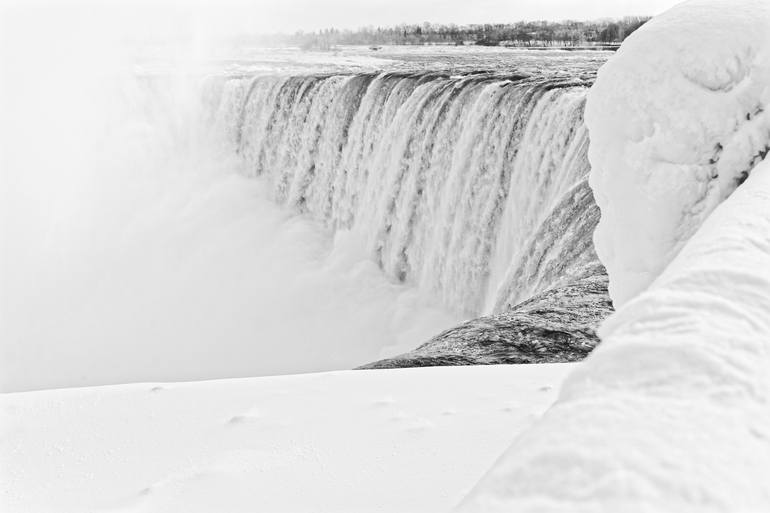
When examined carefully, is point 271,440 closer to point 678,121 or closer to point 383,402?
point 383,402

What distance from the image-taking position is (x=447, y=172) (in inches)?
393

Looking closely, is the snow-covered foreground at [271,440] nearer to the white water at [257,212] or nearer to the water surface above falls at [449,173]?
the water surface above falls at [449,173]

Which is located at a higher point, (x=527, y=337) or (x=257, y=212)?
(x=527, y=337)

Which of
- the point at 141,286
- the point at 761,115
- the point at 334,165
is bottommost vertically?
the point at 141,286

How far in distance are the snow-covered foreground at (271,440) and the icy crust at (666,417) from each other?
92cm

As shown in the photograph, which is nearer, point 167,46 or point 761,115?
point 761,115

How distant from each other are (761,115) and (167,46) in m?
22.0

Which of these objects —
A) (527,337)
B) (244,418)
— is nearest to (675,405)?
(244,418)

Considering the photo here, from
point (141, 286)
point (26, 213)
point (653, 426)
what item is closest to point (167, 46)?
point (26, 213)

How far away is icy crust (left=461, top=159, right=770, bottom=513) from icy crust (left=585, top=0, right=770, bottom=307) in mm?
1578

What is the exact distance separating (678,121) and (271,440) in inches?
71.4

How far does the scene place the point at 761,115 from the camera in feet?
8.09

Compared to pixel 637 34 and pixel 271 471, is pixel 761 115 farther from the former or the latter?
pixel 271 471

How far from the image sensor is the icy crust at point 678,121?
97.5 inches
